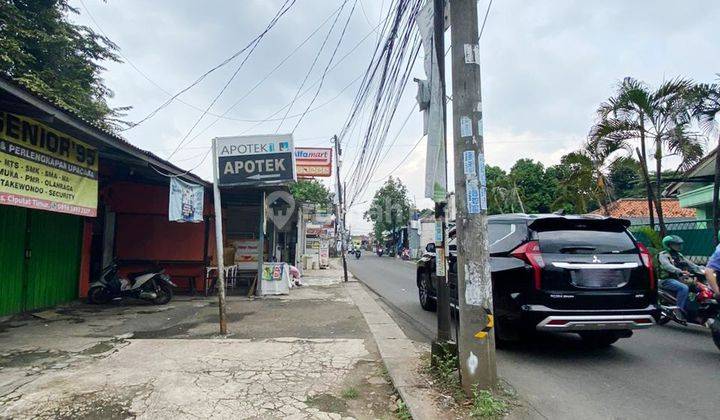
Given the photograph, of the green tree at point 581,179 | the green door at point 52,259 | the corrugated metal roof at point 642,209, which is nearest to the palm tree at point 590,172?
the green tree at point 581,179

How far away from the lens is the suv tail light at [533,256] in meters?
5.23

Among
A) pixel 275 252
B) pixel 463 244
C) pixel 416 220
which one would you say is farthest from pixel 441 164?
pixel 416 220

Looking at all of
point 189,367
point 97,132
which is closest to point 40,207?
point 97,132

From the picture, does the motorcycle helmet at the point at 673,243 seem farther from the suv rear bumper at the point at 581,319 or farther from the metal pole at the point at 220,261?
the metal pole at the point at 220,261

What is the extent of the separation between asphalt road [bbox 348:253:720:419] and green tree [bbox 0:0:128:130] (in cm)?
1846

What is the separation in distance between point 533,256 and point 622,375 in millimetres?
1595

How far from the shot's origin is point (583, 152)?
46.8ft

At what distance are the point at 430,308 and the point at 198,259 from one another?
278 inches

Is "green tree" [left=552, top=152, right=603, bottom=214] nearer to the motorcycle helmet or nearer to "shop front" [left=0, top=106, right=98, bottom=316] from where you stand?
the motorcycle helmet

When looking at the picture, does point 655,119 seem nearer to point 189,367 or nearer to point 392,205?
point 189,367

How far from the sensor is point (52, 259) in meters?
9.68

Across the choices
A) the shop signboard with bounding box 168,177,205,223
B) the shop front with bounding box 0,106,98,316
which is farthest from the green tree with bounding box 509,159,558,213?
the shop front with bounding box 0,106,98,316

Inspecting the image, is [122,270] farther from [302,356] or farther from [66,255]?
[302,356]

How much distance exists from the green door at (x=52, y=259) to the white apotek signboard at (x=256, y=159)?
12.4 ft
